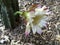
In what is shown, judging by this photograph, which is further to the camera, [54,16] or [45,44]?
[54,16]

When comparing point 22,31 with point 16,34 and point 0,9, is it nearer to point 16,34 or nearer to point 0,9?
point 16,34

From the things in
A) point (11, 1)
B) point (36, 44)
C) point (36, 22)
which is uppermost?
point (11, 1)

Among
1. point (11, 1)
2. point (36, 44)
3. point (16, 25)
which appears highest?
point (11, 1)

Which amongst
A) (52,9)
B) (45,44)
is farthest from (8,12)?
(52,9)

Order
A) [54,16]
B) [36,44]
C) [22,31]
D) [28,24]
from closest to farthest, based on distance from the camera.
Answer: [28,24] < [36,44] < [22,31] < [54,16]

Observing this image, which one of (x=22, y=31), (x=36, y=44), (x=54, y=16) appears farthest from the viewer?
(x=54, y=16)

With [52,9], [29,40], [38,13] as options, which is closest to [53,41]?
[29,40]

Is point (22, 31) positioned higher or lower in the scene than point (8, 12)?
lower

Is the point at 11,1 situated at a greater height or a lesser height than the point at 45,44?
greater

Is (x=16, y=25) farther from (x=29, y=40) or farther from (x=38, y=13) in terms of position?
(x=38, y=13)
